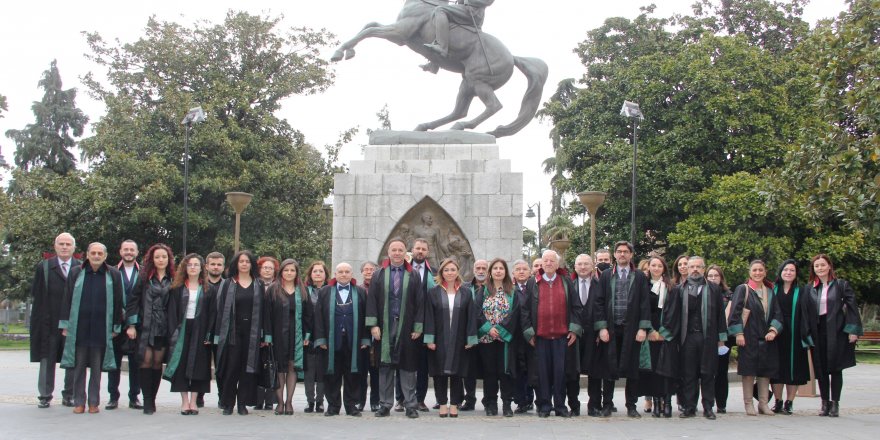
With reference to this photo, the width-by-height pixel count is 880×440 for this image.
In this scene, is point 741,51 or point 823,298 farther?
point 741,51

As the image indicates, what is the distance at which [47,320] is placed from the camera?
9.00 metres

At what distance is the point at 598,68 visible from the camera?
31.2 meters

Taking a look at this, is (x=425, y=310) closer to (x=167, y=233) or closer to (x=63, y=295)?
(x=63, y=295)

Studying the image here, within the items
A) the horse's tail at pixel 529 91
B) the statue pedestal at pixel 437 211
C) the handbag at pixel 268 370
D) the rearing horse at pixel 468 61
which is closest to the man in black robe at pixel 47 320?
the handbag at pixel 268 370

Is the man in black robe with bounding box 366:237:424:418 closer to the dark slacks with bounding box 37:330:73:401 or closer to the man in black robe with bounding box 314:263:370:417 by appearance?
the man in black robe with bounding box 314:263:370:417

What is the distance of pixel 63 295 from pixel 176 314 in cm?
118

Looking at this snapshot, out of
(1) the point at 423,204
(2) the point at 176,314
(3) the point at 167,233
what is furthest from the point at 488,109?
(3) the point at 167,233

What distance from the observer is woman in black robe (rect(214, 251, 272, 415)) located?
896 centimetres

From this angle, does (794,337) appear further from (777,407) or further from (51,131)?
(51,131)

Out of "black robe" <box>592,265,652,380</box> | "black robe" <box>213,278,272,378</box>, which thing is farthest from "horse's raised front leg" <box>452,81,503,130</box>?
"black robe" <box>213,278,272,378</box>

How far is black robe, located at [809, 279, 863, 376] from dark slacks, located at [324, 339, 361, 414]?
4.80 m

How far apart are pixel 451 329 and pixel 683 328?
2.31 metres

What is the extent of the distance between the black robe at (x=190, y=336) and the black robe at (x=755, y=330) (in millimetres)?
5283

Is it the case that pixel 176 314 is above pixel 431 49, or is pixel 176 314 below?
below
